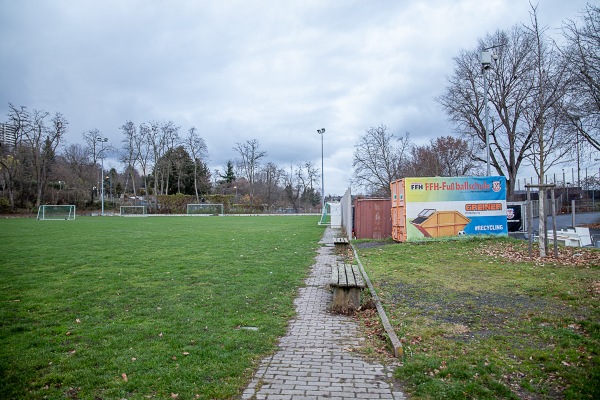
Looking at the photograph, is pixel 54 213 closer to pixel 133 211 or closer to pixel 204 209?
pixel 133 211

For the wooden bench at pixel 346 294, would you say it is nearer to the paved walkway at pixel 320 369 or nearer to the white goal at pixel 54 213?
the paved walkway at pixel 320 369

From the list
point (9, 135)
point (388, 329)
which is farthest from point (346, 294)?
point (9, 135)

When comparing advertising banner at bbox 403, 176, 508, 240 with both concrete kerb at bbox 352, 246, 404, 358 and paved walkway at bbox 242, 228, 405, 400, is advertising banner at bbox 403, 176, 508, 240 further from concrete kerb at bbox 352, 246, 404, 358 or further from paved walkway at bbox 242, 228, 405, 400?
paved walkway at bbox 242, 228, 405, 400

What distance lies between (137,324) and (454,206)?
13.7 meters

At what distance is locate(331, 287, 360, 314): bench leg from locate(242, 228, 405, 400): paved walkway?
0.76 feet

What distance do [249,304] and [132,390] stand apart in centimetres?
314

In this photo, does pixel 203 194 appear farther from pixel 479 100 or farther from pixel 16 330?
pixel 16 330

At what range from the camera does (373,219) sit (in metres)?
18.7

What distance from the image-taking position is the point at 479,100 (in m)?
30.8

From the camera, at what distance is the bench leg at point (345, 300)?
20.5 ft

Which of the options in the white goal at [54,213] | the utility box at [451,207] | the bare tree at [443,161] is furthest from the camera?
the white goal at [54,213]

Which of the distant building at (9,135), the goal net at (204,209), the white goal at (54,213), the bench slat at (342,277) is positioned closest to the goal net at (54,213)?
the white goal at (54,213)

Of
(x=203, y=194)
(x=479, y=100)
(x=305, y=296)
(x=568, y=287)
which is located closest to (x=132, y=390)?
(x=305, y=296)

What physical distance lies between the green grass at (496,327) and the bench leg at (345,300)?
0.52 metres
